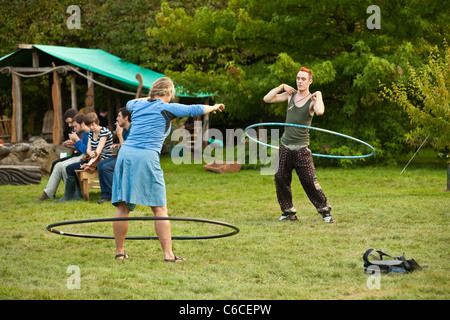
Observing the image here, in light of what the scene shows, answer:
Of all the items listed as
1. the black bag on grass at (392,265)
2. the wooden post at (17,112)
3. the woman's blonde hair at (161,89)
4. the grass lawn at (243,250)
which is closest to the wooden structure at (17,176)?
the grass lawn at (243,250)

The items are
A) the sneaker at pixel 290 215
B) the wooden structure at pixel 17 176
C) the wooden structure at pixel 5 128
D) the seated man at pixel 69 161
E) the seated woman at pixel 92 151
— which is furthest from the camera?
the wooden structure at pixel 5 128

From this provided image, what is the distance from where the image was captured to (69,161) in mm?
11609

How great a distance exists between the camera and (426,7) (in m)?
16.3

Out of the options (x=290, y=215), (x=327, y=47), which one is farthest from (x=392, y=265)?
(x=327, y=47)

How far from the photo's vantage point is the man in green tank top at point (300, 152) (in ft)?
28.0

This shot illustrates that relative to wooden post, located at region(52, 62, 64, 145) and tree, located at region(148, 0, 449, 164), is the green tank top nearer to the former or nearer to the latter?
tree, located at region(148, 0, 449, 164)

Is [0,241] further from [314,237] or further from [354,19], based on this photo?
[354,19]

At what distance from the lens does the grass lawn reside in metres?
5.26

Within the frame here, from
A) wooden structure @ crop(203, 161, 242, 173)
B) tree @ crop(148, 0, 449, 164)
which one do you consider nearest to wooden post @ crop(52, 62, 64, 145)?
tree @ crop(148, 0, 449, 164)

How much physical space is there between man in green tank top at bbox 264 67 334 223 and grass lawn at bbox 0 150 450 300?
12.4 inches

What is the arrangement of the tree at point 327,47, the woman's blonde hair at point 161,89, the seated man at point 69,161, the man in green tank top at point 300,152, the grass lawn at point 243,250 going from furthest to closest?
the tree at point 327,47 → the seated man at point 69,161 → the man in green tank top at point 300,152 → the woman's blonde hair at point 161,89 → the grass lawn at point 243,250

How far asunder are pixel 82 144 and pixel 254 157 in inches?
279

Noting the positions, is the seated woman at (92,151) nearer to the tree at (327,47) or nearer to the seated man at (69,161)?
the seated man at (69,161)

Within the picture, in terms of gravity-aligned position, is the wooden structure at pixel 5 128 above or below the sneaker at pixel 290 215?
below
